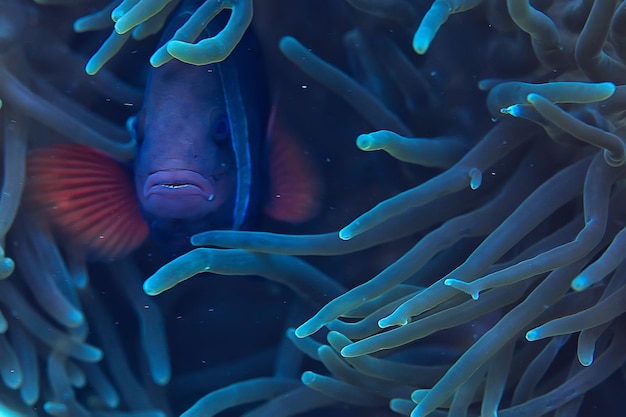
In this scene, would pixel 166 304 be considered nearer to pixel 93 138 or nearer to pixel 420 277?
pixel 93 138

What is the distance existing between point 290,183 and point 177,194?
24cm

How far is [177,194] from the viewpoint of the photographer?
1.12 meters

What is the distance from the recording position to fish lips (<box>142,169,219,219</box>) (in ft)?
3.63

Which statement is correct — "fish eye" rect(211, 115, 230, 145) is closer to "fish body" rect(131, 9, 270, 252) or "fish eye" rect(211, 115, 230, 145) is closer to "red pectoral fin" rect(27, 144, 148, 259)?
"fish body" rect(131, 9, 270, 252)

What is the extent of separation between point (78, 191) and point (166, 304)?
0.27m

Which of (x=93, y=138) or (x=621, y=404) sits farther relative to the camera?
(x=93, y=138)

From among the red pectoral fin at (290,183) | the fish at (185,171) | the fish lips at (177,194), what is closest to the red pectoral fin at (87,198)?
the fish at (185,171)

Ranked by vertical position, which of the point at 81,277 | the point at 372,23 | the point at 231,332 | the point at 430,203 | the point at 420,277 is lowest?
the point at 231,332

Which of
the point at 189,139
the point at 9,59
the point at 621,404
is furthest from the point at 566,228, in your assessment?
the point at 9,59

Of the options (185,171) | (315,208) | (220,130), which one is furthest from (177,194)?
(315,208)

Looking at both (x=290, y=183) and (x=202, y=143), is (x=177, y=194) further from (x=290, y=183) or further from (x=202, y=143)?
(x=290, y=183)

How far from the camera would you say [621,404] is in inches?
37.7

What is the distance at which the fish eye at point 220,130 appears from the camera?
1.19 metres

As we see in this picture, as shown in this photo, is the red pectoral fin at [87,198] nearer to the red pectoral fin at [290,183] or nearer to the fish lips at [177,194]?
the fish lips at [177,194]
